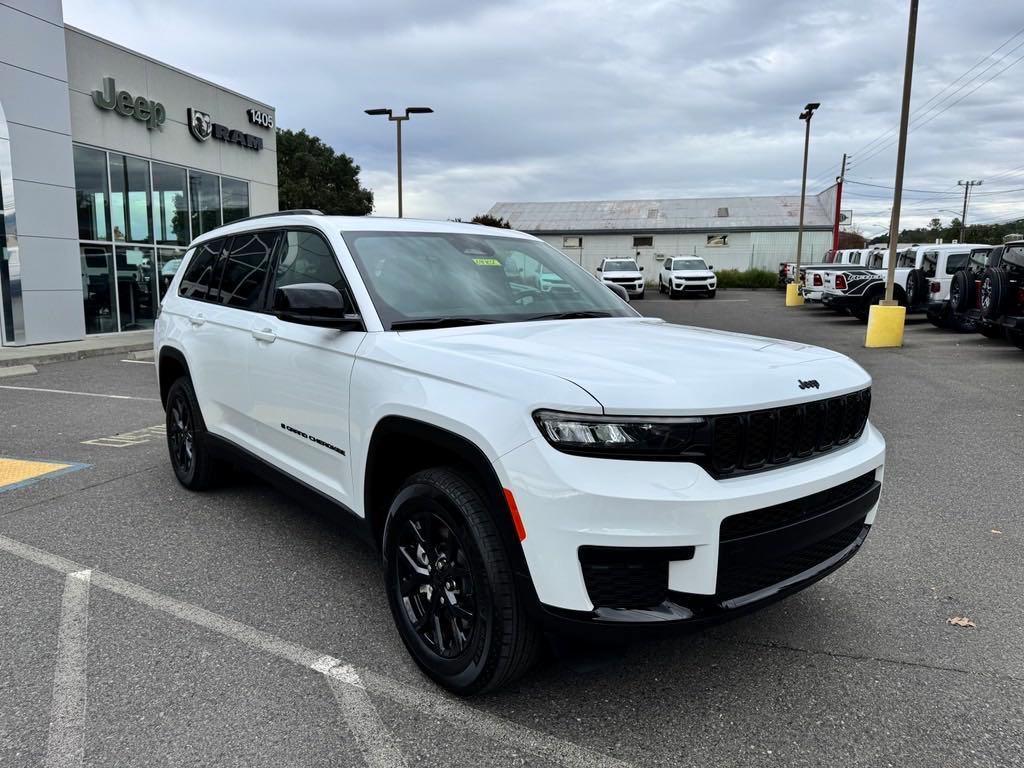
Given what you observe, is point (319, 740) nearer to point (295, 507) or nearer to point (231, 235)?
point (295, 507)

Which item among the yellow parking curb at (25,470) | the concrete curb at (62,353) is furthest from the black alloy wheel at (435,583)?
the concrete curb at (62,353)

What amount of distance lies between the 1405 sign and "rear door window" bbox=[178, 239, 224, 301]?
1844cm

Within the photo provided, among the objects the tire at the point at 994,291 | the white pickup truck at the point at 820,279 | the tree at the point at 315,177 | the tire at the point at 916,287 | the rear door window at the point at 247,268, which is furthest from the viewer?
the tree at the point at 315,177

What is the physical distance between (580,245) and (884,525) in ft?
164

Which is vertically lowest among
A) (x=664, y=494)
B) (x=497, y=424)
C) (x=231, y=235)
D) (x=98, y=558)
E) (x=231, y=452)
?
(x=98, y=558)

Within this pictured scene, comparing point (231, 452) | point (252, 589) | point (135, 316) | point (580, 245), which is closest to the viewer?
point (252, 589)

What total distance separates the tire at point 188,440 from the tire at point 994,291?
41.4ft

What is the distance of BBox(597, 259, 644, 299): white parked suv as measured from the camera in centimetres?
3050

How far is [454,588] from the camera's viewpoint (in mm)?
2691

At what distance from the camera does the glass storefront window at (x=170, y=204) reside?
724 inches

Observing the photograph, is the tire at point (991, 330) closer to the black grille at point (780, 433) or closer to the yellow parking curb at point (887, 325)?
the yellow parking curb at point (887, 325)

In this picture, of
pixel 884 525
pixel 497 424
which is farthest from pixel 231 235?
pixel 884 525

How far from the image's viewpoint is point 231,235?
190 inches

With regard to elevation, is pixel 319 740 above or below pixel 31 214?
below
